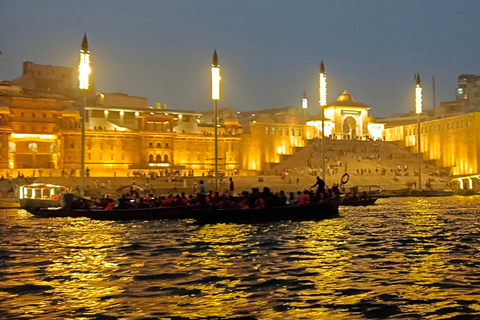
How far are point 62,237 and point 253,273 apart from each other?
1079 cm

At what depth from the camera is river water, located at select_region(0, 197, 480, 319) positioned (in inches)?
372

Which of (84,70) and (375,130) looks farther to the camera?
(375,130)

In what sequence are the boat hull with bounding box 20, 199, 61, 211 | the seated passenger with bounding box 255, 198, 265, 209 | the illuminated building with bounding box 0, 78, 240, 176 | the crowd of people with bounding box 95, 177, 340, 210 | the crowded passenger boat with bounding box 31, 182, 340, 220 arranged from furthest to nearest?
the illuminated building with bounding box 0, 78, 240, 176 → the boat hull with bounding box 20, 199, 61, 211 → the crowd of people with bounding box 95, 177, 340, 210 → the seated passenger with bounding box 255, 198, 265, 209 → the crowded passenger boat with bounding box 31, 182, 340, 220

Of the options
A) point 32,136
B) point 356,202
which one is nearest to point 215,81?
point 356,202

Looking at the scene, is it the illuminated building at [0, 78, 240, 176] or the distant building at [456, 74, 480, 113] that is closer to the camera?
the illuminated building at [0, 78, 240, 176]

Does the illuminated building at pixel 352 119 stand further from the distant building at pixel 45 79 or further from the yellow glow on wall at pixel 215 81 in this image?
the yellow glow on wall at pixel 215 81

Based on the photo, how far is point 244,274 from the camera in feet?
41.8

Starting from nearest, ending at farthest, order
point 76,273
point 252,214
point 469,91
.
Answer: point 76,273 < point 252,214 < point 469,91

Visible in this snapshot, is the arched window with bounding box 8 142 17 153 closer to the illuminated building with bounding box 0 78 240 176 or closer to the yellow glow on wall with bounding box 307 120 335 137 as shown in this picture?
the illuminated building with bounding box 0 78 240 176

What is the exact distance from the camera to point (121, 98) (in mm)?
80500

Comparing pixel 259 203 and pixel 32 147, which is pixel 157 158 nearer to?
pixel 32 147

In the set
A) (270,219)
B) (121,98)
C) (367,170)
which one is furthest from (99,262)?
(121,98)

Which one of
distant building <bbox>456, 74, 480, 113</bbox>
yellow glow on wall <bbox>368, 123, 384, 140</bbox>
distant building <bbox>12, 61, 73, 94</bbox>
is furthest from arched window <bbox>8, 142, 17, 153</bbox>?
distant building <bbox>456, 74, 480, 113</bbox>

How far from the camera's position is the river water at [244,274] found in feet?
31.0
